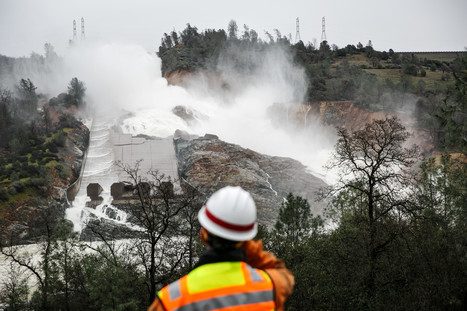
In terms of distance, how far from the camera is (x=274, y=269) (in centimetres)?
255

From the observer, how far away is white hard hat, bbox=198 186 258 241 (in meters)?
2.42

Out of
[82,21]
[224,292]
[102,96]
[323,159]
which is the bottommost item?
[323,159]

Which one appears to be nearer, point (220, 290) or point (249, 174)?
point (220, 290)

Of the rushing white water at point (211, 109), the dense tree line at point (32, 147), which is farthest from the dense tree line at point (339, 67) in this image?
the dense tree line at point (32, 147)

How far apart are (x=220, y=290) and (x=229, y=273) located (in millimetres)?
109

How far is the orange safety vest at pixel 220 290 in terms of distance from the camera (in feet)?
7.26

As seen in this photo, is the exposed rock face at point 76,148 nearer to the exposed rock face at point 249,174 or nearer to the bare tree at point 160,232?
the exposed rock face at point 249,174

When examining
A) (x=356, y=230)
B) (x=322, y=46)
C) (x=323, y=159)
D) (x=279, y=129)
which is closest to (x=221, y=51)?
(x=322, y=46)

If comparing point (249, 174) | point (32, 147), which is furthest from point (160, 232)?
point (32, 147)

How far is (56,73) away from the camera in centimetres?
12000

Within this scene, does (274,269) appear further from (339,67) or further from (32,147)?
(339,67)

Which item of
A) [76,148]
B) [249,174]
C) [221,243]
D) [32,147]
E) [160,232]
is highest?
[221,243]

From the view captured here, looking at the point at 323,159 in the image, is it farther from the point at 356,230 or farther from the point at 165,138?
the point at 356,230

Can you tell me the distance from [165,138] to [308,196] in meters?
30.3
